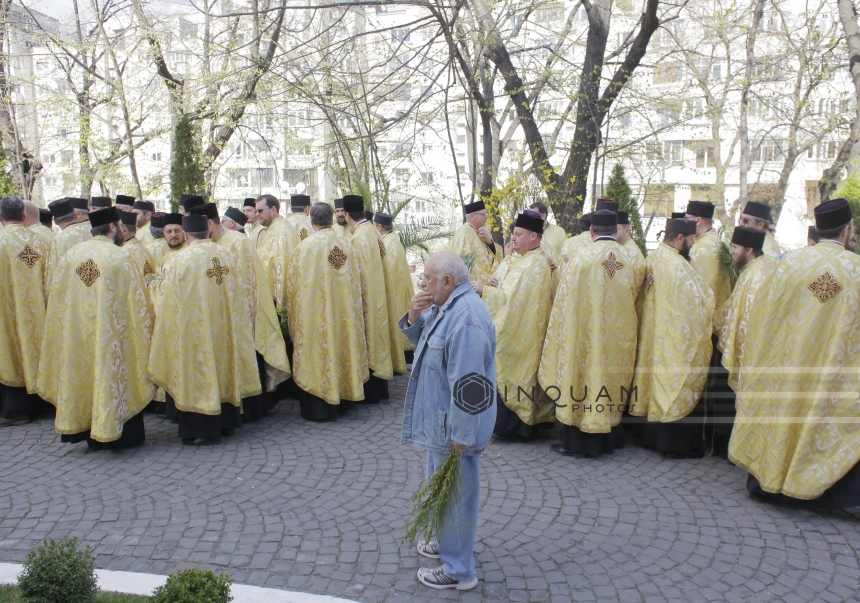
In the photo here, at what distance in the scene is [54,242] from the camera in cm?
766

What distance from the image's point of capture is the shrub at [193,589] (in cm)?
329

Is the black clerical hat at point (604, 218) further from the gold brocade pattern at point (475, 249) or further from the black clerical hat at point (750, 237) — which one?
the gold brocade pattern at point (475, 249)

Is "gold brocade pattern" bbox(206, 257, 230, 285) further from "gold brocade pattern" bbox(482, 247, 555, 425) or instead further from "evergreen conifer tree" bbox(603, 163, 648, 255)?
"evergreen conifer tree" bbox(603, 163, 648, 255)

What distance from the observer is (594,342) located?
6340mm

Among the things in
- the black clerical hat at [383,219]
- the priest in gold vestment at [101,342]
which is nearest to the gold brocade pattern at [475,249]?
the black clerical hat at [383,219]

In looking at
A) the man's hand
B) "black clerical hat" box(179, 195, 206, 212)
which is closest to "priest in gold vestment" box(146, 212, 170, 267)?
"black clerical hat" box(179, 195, 206, 212)

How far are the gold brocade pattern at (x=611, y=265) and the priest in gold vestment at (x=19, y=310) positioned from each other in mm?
5943

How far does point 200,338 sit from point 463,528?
3587mm

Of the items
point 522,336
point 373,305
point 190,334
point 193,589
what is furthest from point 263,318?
point 193,589

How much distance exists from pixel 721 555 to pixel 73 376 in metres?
5.53

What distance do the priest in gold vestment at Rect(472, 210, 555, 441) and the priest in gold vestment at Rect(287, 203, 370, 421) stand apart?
5.44ft

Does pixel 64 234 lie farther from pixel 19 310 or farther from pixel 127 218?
pixel 19 310

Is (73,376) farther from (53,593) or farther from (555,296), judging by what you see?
(555,296)

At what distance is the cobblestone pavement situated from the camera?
14.3 ft
